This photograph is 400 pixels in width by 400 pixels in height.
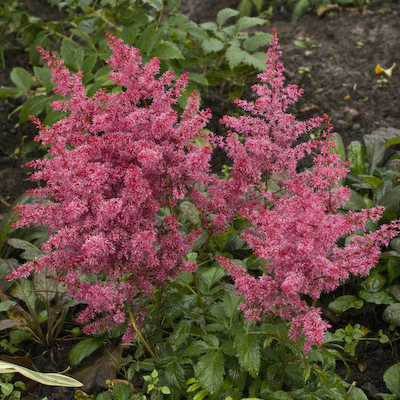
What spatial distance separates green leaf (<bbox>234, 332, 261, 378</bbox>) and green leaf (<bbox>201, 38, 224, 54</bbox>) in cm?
263

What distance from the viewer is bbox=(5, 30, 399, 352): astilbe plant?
60.9 inches

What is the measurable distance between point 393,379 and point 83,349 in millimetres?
1681

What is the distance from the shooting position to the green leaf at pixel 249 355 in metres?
1.71

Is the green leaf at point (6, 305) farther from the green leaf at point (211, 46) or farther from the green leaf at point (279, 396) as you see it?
the green leaf at point (211, 46)

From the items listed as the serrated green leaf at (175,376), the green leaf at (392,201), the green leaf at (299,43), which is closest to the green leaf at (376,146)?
the green leaf at (392,201)

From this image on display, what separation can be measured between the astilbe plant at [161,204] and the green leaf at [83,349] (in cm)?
55

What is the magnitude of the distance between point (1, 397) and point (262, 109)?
2030mm

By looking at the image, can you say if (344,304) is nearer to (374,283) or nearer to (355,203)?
(374,283)

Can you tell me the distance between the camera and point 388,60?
4688mm

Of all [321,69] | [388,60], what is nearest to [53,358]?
[321,69]

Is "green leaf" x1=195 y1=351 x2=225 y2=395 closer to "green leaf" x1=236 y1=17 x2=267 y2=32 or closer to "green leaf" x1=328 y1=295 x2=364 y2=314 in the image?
"green leaf" x1=328 y1=295 x2=364 y2=314

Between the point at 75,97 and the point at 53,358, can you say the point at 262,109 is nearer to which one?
the point at 75,97

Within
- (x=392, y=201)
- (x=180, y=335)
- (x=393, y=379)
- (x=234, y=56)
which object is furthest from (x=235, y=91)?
(x=393, y=379)

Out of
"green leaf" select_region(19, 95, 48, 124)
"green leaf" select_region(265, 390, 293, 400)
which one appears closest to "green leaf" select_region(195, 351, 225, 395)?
"green leaf" select_region(265, 390, 293, 400)
